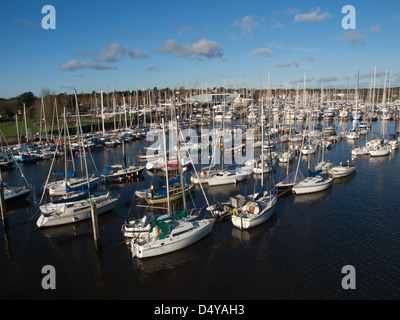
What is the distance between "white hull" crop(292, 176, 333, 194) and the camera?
3347cm

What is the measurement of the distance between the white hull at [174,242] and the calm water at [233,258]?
49 centimetres

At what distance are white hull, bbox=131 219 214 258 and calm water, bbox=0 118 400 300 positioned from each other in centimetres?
49

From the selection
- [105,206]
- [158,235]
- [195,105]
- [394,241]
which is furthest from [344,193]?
[195,105]

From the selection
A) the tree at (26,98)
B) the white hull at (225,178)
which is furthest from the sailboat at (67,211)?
the tree at (26,98)

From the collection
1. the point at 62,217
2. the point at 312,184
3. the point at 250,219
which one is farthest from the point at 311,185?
the point at 62,217

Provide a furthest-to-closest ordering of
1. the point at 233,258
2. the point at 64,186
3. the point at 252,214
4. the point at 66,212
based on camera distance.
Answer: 1. the point at 64,186
2. the point at 66,212
3. the point at 252,214
4. the point at 233,258

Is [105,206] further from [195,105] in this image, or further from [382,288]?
[195,105]

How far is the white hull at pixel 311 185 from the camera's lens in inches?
1318

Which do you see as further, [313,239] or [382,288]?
[313,239]

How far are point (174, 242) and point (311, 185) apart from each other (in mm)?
18827

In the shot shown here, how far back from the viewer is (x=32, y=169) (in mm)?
49312

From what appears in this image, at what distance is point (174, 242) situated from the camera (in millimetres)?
21953

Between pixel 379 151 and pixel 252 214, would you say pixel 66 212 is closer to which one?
pixel 252 214

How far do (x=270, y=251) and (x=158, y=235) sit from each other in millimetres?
8386
